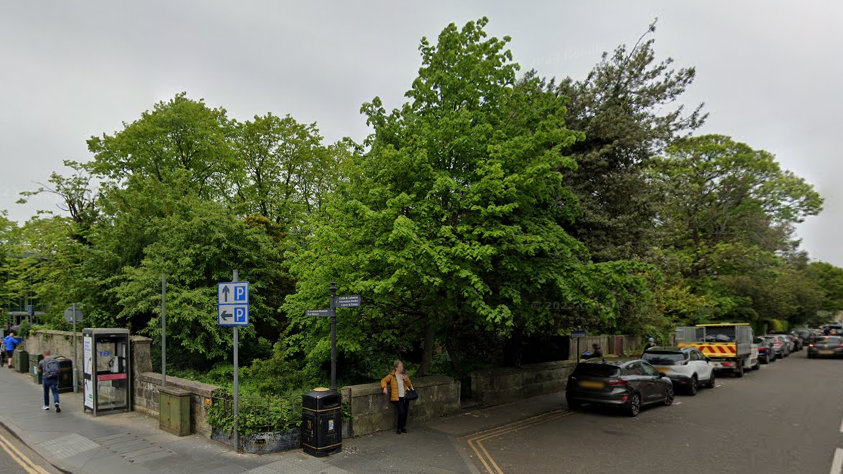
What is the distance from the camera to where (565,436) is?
10.0 m

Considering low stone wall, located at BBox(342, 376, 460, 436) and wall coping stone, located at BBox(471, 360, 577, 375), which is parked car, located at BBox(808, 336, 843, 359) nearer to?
wall coping stone, located at BBox(471, 360, 577, 375)

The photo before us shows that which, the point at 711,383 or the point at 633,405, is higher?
the point at 633,405

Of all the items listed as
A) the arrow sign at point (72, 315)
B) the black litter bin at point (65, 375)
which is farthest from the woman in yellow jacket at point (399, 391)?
the black litter bin at point (65, 375)

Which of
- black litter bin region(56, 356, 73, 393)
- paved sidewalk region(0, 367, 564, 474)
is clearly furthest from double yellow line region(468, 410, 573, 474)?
black litter bin region(56, 356, 73, 393)

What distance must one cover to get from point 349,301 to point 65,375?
12.0 meters

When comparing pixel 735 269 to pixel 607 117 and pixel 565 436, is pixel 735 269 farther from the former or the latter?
pixel 565 436

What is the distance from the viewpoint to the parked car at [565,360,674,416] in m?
12.0

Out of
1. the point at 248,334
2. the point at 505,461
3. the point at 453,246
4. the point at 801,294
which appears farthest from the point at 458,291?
the point at 801,294

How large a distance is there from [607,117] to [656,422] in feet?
30.4

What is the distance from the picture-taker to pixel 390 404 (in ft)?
33.6

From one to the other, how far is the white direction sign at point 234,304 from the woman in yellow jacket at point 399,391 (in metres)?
3.37

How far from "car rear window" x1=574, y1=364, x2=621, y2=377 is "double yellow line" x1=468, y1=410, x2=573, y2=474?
1.22 m

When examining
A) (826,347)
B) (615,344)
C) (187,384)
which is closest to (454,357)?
(187,384)

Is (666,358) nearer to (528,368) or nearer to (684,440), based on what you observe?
(528,368)
